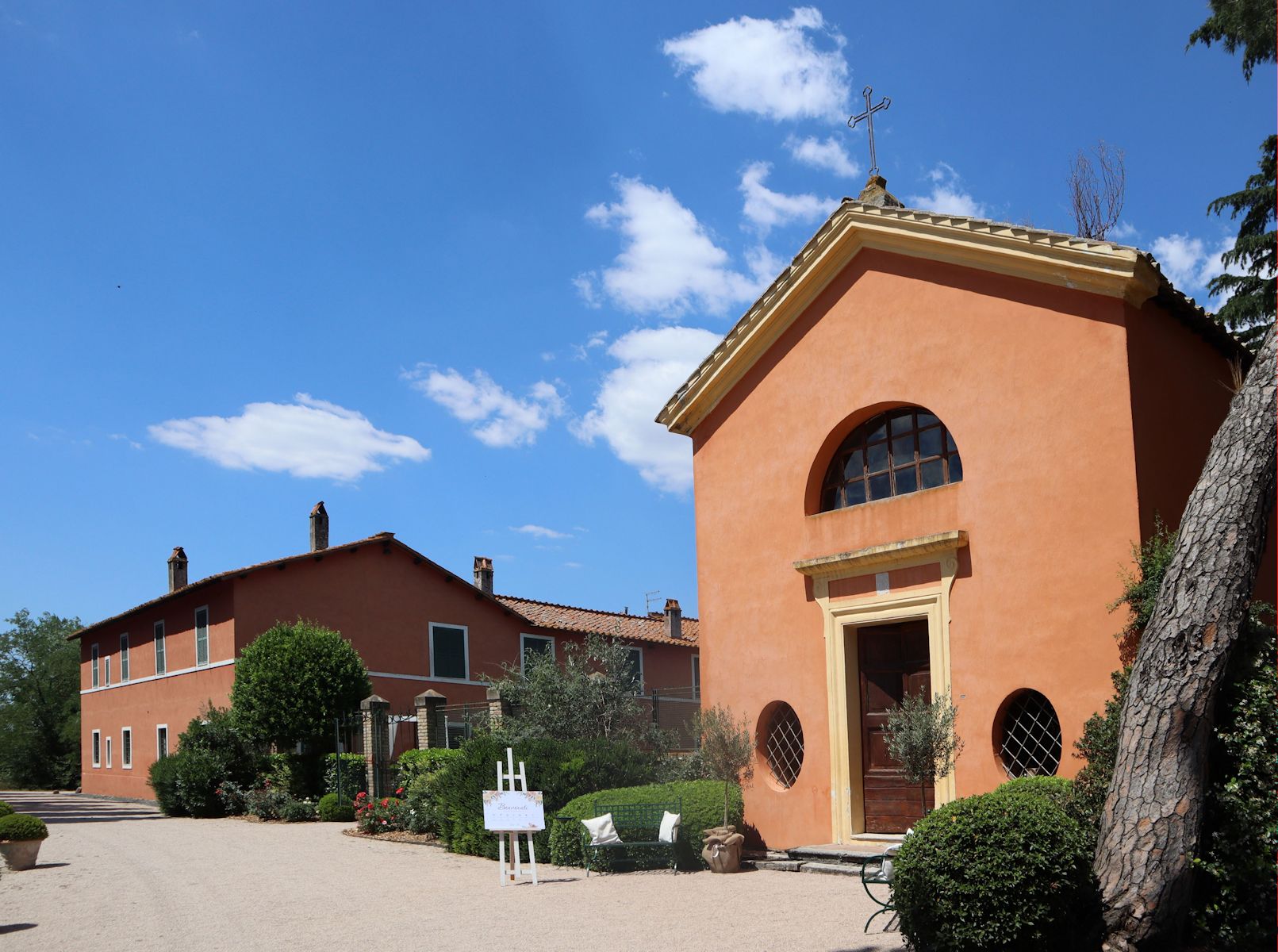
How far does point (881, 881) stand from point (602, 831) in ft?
11.8

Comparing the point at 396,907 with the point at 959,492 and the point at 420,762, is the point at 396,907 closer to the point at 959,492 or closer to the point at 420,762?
the point at 959,492

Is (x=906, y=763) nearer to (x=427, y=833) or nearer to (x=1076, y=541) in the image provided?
(x=1076, y=541)

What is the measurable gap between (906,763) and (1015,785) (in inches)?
52.6

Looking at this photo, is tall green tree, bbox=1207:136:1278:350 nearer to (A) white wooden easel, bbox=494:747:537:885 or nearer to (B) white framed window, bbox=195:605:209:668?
(A) white wooden easel, bbox=494:747:537:885

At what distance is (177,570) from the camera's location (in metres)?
32.0

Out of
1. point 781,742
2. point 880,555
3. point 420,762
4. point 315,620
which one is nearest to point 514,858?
point 781,742

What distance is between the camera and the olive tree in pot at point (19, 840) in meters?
14.3

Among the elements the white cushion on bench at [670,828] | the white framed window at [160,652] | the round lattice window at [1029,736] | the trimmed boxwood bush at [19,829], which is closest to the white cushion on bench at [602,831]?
the white cushion on bench at [670,828]

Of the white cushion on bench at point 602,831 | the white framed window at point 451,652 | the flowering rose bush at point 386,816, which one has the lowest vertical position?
the flowering rose bush at point 386,816

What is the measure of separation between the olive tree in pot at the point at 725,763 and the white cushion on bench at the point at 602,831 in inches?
42.2

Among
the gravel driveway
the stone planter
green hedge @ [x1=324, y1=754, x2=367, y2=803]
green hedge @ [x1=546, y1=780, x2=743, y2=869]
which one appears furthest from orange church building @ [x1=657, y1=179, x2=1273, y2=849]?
green hedge @ [x1=324, y1=754, x2=367, y2=803]

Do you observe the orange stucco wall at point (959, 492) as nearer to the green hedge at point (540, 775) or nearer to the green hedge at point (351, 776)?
the green hedge at point (540, 775)

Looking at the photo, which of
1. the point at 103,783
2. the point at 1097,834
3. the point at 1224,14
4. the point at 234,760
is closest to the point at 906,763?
the point at 1097,834

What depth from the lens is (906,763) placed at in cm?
1107
